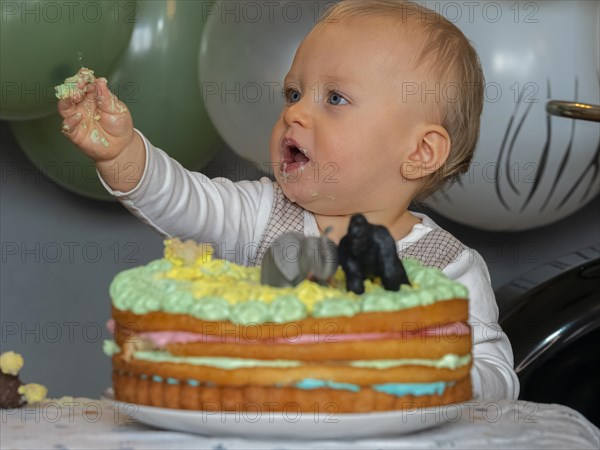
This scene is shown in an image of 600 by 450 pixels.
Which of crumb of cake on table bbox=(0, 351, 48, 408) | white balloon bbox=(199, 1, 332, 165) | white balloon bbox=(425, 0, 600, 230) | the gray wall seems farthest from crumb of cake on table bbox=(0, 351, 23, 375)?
the gray wall

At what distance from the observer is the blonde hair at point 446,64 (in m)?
1.37

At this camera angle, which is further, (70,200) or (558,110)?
(70,200)

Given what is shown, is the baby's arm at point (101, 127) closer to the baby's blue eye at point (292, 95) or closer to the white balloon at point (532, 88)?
the baby's blue eye at point (292, 95)

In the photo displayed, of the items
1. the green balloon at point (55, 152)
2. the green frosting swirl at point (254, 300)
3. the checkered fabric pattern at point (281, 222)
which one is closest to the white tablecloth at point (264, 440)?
the green frosting swirl at point (254, 300)

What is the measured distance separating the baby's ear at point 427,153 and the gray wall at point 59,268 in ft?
4.67

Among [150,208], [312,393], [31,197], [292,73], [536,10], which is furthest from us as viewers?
[31,197]

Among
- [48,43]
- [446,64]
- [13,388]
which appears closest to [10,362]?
[13,388]

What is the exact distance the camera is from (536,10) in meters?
2.05

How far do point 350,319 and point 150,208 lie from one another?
1.57ft

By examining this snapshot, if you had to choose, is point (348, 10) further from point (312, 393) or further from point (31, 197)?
point (31, 197)

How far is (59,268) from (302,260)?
1.98 meters

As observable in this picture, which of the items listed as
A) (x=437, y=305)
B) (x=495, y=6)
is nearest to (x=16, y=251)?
(x=495, y=6)

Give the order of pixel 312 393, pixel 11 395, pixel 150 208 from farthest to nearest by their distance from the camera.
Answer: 1. pixel 150 208
2. pixel 11 395
3. pixel 312 393

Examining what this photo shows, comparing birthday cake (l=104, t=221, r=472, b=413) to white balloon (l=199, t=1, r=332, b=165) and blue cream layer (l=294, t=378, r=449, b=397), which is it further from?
white balloon (l=199, t=1, r=332, b=165)
